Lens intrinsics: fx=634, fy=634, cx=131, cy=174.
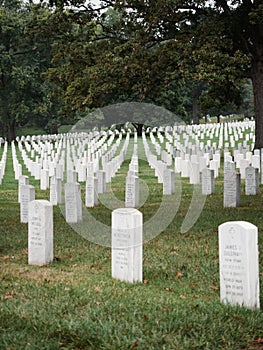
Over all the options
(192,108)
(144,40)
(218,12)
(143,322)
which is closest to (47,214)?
(143,322)

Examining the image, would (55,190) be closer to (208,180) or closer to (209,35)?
(208,180)

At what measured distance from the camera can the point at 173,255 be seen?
912 centimetres

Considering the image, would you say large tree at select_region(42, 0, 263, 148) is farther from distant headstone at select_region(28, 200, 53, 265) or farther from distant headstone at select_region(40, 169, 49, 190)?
distant headstone at select_region(28, 200, 53, 265)

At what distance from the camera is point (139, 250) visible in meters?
7.73

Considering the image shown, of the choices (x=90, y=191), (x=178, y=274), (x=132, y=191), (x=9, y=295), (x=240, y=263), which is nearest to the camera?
(x=240, y=263)

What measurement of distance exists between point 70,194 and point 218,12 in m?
14.1

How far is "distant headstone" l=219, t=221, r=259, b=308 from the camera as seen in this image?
21.0 ft

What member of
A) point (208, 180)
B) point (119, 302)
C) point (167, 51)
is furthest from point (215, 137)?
point (119, 302)

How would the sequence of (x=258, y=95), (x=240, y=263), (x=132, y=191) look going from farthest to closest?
(x=258, y=95), (x=132, y=191), (x=240, y=263)

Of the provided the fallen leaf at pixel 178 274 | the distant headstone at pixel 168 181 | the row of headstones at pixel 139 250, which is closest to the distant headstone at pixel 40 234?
the row of headstones at pixel 139 250

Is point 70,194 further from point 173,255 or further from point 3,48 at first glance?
point 3,48

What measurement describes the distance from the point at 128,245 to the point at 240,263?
167cm

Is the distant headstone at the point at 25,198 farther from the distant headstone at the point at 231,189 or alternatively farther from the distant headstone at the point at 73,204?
the distant headstone at the point at 231,189

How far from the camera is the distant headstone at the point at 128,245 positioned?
300 inches
